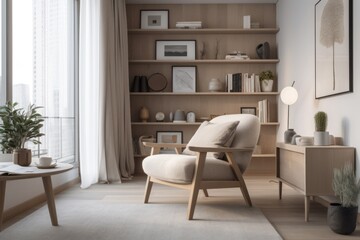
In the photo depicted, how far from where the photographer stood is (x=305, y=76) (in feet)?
14.6

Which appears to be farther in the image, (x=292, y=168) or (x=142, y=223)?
(x=292, y=168)

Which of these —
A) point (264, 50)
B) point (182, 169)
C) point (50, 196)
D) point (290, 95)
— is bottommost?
point (50, 196)

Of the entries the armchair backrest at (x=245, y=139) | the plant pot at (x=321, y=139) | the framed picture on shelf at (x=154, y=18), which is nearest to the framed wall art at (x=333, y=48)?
the plant pot at (x=321, y=139)

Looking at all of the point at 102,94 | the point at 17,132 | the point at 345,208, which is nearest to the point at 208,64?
the point at 102,94

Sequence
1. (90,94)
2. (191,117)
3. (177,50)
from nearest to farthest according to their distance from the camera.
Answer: (90,94) → (191,117) → (177,50)

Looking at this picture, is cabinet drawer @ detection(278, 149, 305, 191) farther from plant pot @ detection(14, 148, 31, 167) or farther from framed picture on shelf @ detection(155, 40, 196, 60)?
framed picture on shelf @ detection(155, 40, 196, 60)

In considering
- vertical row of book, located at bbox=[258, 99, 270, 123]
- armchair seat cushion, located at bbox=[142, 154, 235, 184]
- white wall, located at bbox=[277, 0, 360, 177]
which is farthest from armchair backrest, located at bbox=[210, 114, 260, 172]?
vertical row of book, located at bbox=[258, 99, 270, 123]

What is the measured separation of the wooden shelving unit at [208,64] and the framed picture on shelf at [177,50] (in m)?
0.07

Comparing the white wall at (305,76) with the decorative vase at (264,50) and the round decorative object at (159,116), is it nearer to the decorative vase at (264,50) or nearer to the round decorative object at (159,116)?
the decorative vase at (264,50)

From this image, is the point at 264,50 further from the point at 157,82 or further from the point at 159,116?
the point at 159,116

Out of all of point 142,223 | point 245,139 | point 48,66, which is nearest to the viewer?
point 142,223

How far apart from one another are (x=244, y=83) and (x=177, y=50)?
102 cm

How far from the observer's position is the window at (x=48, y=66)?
12.0 feet

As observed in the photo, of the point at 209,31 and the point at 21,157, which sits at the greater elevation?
the point at 209,31
